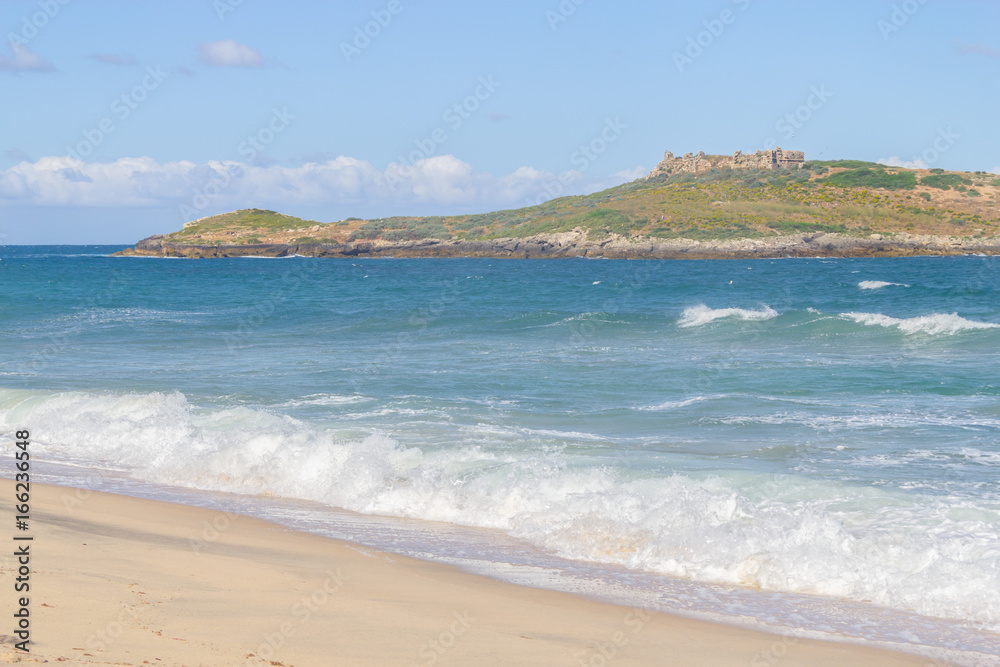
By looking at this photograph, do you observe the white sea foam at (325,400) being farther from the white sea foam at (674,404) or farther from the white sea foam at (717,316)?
the white sea foam at (717,316)

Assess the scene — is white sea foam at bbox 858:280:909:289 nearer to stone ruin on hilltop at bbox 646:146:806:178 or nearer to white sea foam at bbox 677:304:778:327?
white sea foam at bbox 677:304:778:327

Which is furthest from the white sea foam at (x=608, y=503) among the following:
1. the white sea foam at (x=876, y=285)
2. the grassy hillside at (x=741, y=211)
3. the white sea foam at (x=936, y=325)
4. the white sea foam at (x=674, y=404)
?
the grassy hillside at (x=741, y=211)

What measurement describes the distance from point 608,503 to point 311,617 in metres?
4.12

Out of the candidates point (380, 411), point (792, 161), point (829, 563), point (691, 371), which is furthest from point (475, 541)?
point (792, 161)

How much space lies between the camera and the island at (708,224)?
307 feet

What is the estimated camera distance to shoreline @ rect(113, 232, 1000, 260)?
9044cm

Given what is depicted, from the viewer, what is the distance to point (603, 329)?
86.1 feet

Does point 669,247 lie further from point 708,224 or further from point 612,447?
point 612,447

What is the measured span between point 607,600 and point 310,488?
5.11 metres

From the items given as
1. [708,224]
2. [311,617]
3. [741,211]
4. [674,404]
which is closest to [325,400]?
[674,404]

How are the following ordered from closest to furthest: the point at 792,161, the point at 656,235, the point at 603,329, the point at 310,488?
the point at 310,488 → the point at 603,329 → the point at 656,235 → the point at 792,161

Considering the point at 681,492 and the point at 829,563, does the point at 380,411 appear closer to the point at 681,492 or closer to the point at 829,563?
the point at 681,492

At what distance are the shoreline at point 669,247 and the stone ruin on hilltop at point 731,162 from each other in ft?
141

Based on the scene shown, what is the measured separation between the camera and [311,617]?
5.61m
